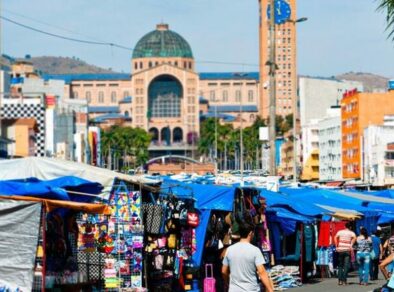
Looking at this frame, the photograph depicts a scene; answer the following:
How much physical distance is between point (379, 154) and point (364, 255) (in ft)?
265

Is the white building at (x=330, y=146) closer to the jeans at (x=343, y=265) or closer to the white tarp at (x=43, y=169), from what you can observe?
the jeans at (x=343, y=265)

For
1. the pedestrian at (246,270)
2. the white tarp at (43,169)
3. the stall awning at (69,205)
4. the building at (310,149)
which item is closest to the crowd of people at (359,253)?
the white tarp at (43,169)

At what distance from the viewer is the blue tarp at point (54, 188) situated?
18969 millimetres

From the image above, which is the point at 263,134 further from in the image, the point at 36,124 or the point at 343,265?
the point at 36,124

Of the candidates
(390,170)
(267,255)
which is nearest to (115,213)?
(267,255)

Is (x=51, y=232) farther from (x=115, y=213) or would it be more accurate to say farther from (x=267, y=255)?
(x=267, y=255)

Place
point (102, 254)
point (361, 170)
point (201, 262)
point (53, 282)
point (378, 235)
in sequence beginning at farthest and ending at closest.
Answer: point (361, 170) → point (378, 235) → point (201, 262) → point (102, 254) → point (53, 282)

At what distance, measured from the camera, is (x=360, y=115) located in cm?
12200

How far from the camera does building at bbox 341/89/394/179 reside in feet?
399

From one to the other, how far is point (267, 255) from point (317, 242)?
626 centimetres

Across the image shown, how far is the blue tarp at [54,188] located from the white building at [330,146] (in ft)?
364

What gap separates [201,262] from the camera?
25.4 meters

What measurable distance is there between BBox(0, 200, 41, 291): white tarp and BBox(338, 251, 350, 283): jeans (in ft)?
44.1

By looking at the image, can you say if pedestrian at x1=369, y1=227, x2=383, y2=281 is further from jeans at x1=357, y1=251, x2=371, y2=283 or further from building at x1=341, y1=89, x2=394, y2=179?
building at x1=341, y1=89, x2=394, y2=179
